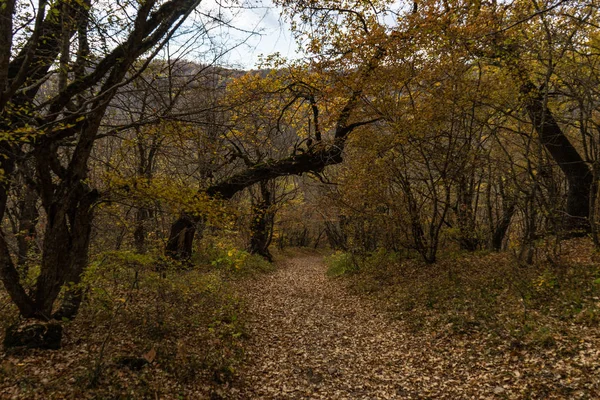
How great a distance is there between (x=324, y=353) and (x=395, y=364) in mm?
1398

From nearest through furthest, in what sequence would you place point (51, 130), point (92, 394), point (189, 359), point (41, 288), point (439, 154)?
1. point (92, 394)
2. point (51, 130)
3. point (41, 288)
4. point (189, 359)
5. point (439, 154)

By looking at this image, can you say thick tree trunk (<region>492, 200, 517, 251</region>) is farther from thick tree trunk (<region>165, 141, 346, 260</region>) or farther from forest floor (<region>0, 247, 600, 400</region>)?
thick tree trunk (<region>165, 141, 346, 260</region>)

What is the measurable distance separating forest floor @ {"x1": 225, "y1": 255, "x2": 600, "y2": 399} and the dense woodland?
0.17 meters

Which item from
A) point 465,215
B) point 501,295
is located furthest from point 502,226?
point 501,295

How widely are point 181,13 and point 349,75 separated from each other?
5.47 meters

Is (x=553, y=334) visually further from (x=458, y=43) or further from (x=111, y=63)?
(x=111, y=63)

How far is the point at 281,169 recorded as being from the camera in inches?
440

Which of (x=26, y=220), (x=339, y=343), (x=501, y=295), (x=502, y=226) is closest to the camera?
(x=339, y=343)

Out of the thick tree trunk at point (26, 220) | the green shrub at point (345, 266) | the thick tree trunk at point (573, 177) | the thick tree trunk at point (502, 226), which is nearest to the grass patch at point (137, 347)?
the thick tree trunk at point (26, 220)

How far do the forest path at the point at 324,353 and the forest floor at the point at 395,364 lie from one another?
17 mm

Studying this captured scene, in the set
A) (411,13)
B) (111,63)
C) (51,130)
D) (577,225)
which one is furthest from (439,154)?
(51,130)

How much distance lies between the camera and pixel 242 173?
38.1 feet

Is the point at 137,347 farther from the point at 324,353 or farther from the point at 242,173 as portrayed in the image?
the point at 242,173

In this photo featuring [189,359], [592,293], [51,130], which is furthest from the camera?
[592,293]
